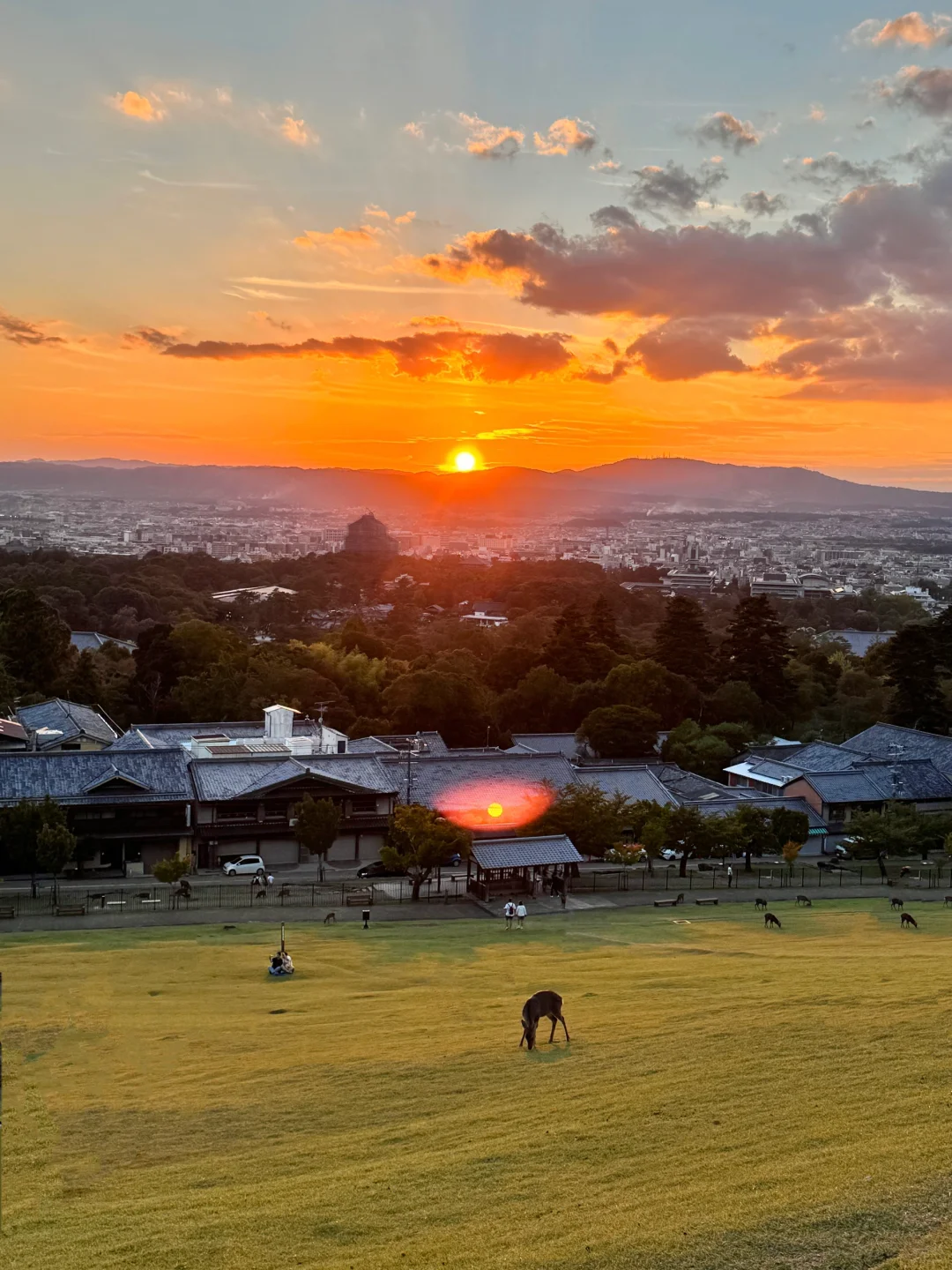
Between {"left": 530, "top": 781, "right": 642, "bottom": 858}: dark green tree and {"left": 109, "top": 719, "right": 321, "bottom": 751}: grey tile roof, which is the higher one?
{"left": 109, "top": 719, "right": 321, "bottom": 751}: grey tile roof

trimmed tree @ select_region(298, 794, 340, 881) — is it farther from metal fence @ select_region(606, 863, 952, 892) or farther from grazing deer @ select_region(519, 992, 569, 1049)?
grazing deer @ select_region(519, 992, 569, 1049)

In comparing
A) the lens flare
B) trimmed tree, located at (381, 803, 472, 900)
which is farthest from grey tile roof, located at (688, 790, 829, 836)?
trimmed tree, located at (381, 803, 472, 900)

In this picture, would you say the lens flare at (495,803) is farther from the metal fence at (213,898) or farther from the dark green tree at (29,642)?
the dark green tree at (29,642)

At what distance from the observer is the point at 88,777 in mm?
40188

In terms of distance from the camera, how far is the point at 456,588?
14912 centimetres

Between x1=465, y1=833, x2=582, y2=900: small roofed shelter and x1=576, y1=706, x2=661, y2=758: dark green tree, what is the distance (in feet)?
62.3

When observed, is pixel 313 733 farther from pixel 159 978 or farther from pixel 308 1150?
pixel 308 1150

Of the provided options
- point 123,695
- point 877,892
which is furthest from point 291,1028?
point 123,695

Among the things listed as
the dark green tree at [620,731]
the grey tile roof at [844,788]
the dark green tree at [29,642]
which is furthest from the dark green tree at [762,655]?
the dark green tree at [29,642]

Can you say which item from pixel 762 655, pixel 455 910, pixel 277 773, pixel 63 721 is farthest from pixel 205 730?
pixel 762 655

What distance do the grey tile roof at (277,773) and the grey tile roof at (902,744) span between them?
85.2ft

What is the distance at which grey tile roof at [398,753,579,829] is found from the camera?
1757 inches

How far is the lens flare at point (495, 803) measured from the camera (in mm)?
43250

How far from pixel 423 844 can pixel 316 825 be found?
5.91m
